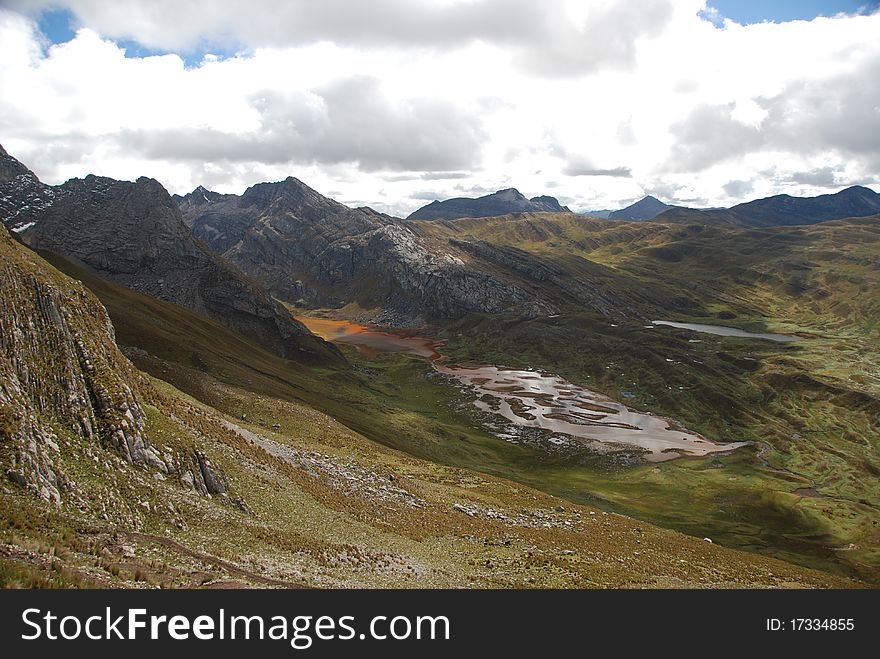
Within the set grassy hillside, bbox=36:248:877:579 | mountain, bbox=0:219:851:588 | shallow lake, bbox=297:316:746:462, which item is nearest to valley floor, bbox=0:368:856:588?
mountain, bbox=0:219:851:588

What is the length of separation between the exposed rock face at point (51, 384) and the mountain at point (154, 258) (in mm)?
136663

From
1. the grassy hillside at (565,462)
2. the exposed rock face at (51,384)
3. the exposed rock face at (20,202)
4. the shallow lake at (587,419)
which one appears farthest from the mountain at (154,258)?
the exposed rock face at (51,384)

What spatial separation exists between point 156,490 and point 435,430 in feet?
311

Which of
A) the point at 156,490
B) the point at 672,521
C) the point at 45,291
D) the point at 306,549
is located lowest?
the point at 672,521

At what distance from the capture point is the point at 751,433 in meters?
161

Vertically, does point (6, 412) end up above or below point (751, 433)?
above

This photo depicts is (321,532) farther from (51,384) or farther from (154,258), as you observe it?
(154,258)

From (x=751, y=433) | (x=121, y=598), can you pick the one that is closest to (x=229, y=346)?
(x=121, y=598)

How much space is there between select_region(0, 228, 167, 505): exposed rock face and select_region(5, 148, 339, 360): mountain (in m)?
137

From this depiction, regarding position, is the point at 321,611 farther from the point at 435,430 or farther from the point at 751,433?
the point at 751,433

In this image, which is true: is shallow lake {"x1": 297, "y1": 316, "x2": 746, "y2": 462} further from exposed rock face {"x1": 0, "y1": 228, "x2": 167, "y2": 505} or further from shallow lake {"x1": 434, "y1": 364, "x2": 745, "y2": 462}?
exposed rock face {"x1": 0, "y1": 228, "x2": 167, "y2": 505}

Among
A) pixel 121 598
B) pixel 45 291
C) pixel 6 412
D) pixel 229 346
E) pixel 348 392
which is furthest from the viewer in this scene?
pixel 348 392

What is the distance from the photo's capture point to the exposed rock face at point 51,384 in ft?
83.0

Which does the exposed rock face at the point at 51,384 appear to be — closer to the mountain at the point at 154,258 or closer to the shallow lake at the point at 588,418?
the shallow lake at the point at 588,418
